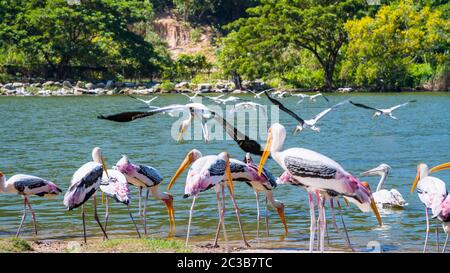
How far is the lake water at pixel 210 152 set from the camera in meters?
12.5

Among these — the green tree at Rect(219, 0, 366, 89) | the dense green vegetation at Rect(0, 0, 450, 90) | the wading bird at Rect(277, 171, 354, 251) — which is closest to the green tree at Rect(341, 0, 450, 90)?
the dense green vegetation at Rect(0, 0, 450, 90)

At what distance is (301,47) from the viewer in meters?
66.3

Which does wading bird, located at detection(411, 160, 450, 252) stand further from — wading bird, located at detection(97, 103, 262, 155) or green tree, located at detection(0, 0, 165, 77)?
green tree, located at detection(0, 0, 165, 77)

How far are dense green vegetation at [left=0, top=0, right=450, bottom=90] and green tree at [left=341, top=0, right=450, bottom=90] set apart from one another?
7 centimetres

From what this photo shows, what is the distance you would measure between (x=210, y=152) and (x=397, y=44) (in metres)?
36.6

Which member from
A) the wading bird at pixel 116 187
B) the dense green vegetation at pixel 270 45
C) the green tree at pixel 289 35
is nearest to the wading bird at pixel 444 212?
the wading bird at pixel 116 187

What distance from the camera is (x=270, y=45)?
61406mm

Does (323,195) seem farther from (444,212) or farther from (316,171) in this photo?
(444,212)

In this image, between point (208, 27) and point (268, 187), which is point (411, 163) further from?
point (208, 27)

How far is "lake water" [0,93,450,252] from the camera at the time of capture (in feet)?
41.1

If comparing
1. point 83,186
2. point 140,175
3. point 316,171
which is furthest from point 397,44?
point 316,171

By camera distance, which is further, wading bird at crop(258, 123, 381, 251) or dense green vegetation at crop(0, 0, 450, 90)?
dense green vegetation at crop(0, 0, 450, 90)
